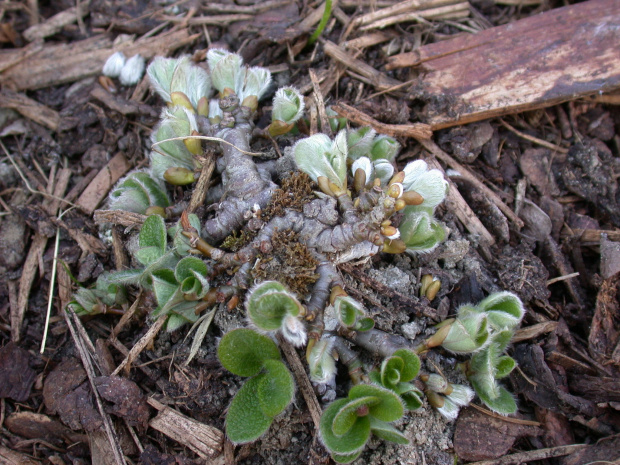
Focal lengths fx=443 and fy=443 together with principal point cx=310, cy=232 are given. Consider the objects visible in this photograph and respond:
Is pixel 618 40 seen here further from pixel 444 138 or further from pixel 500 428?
pixel 500 428

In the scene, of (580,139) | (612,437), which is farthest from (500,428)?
(580,139)

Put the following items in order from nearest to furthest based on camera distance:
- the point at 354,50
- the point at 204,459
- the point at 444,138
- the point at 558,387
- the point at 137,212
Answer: the point at 204,459
the point at 558,387
the point at 137,212
the point at 444,138
the point at 354,50

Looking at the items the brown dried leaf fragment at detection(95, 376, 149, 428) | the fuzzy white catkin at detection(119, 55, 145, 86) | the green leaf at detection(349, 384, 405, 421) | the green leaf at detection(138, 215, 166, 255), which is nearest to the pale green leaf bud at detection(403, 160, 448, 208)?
the green leaf at detection(349, 384, 405, 421)

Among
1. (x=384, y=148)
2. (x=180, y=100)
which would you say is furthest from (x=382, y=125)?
(x=180, y=100)

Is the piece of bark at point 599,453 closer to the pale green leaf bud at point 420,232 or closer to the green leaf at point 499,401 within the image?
the green leaf at point 499,401

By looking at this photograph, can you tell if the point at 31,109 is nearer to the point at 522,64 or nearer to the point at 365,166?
the point at 365,166

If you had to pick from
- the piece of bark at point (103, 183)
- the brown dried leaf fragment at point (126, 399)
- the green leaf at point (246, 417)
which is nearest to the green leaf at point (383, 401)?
the green leaf at point (246, 417)
